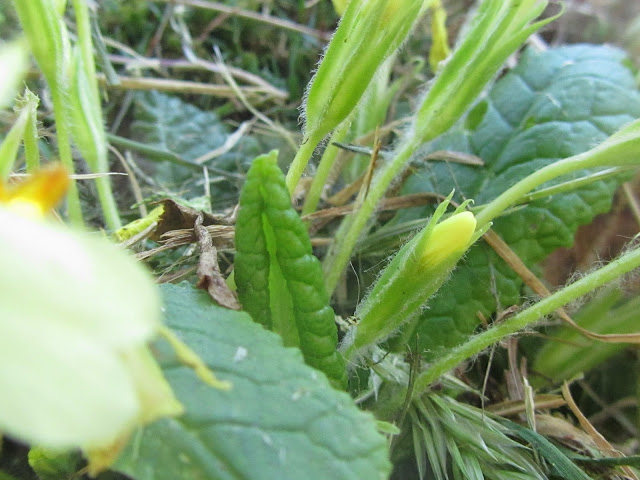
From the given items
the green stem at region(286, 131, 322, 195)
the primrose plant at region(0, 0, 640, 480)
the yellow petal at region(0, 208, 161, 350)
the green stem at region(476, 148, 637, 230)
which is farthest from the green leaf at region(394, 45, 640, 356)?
the yellow petal at region(0, 208, 161, 350)

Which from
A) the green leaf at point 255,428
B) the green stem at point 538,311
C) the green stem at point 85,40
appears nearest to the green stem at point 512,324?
the green stem at point 538,311

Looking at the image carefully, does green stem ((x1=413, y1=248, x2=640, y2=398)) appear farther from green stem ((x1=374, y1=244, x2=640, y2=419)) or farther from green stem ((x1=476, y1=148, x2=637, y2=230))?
green stem ((x1=476, y1=148, x2=637, y2=230))

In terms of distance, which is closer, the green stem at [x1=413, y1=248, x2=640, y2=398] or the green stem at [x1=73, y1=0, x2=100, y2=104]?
the green stem at [x1=413, y1=248, x2=640, y2=398]

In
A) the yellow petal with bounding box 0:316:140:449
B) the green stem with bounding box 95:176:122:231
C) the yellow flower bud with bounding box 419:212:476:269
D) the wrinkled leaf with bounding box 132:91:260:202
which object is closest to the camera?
the yellow petal with bounding box 0:316:140:449

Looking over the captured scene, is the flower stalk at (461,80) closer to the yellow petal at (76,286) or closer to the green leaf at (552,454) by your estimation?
the green leaf at (552,454)

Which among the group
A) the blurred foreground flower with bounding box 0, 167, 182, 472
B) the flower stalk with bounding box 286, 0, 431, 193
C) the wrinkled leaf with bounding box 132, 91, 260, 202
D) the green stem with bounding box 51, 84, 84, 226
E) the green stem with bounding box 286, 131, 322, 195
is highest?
the flower stalk with bounding box 286, 0, 431, 193

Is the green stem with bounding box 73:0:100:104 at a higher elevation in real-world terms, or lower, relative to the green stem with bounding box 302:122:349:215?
higher

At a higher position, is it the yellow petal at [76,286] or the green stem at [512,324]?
the yellow petal at [76,286]
